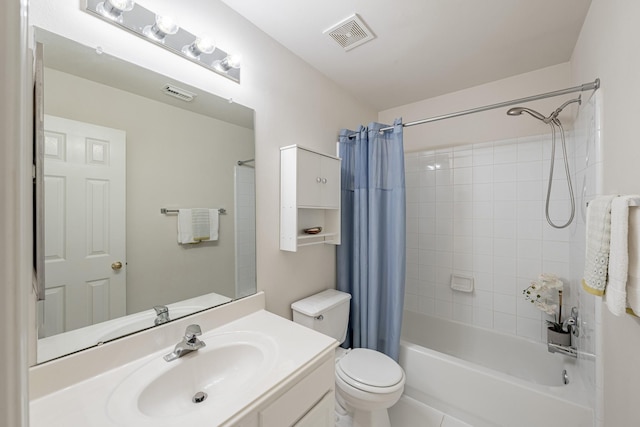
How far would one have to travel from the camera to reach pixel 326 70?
73.5 inches

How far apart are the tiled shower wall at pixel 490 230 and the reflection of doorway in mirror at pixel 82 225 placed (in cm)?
221

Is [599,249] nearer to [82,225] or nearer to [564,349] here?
[564,349]

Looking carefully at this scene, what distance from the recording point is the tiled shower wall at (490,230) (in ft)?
6.01

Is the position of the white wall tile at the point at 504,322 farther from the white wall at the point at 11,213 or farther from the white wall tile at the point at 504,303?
the white wall at the point at 11,213

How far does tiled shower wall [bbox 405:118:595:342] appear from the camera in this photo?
183 centimetres

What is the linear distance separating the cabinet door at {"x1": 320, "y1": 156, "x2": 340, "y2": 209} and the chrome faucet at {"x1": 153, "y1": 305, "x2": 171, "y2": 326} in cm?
103

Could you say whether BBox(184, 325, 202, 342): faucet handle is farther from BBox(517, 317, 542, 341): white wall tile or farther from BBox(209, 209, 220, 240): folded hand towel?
BBox(517, 317, 542, 341): white wall tile

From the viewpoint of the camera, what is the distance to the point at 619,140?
0.99 metres

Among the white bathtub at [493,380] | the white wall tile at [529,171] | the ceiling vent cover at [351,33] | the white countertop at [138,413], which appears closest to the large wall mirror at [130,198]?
the white countertop at [138,413]

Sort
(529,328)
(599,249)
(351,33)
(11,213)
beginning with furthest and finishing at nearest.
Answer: (529,328) → (351,33) → (599,249) → (11,213)

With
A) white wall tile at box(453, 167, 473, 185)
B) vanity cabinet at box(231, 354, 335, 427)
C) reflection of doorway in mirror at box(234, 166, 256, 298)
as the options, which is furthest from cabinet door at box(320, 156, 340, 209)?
white wall tile at box(453, 167, 473, 185)

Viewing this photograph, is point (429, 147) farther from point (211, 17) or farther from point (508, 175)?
point (211, 17)

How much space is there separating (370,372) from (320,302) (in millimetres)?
478

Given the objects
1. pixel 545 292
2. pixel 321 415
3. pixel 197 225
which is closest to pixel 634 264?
pixel 321 415
